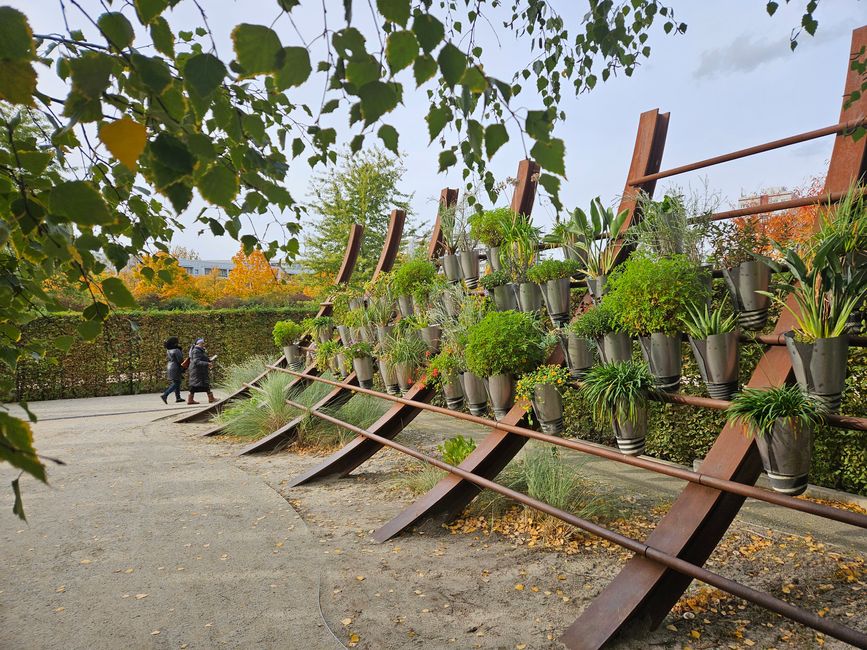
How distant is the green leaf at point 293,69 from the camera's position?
2.89ft

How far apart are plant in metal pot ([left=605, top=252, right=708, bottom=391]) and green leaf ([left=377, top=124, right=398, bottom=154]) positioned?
172cm

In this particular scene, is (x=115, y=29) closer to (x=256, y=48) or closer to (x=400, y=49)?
(x=256, y=48)

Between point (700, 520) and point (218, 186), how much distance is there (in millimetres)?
2046

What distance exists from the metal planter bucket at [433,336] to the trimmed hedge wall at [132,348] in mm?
9662

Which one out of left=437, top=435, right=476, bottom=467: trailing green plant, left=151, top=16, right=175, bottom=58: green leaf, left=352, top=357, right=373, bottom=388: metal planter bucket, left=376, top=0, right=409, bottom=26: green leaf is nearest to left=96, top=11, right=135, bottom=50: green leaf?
left=151, top=16, right=175, bottom=58: green leaf

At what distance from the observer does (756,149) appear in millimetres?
2623

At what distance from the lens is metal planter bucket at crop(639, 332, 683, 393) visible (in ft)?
8.34

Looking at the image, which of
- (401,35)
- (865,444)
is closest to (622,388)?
(401,35)

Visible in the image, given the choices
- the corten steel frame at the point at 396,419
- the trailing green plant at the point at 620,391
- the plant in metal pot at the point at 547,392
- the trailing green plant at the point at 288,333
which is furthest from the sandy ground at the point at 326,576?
the trailing green plant at the point at 288,333

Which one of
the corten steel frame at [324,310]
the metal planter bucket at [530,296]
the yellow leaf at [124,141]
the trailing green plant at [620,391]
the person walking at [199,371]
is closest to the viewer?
the yellow leaf at [124,141]

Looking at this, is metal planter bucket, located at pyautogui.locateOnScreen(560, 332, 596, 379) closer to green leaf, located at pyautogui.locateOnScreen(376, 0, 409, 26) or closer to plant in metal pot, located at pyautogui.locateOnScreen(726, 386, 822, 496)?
plant in metal pot, located at pyautogui.locateOnScreen(726, 386, 822, 496)

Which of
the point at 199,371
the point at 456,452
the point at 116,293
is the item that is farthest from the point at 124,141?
the point at 199,371

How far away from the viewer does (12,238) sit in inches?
62.4

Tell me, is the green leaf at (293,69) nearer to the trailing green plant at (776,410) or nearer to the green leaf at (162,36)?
the green leaf at (162,36)
